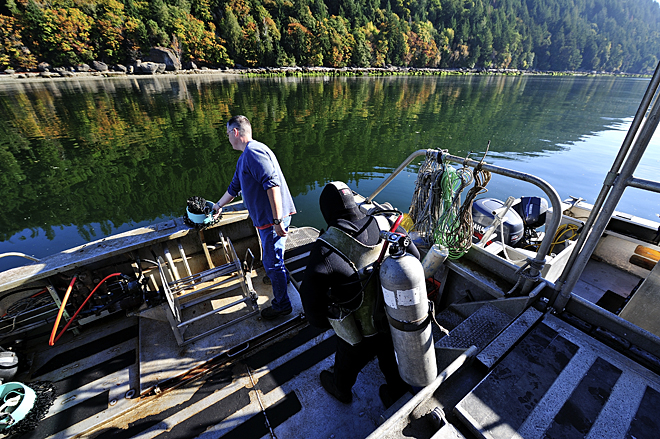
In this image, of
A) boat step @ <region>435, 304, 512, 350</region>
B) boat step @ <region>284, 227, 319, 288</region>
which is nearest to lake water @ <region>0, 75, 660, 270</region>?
boat step @ <region>284, 227, 319, 288</region>

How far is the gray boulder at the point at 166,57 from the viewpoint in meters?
62.5

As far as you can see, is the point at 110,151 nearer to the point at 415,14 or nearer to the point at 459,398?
the point at 459,398

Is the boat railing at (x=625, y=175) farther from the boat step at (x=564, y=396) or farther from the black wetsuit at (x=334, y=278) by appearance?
the black wetsuit at (x=334, y=278)

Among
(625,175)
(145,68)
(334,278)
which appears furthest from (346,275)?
(145,68)

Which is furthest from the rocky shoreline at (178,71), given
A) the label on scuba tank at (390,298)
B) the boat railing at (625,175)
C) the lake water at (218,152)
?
the label on scuba tank at (390,298)

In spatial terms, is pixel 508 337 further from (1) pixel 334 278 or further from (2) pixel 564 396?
(1) pixel 334 278

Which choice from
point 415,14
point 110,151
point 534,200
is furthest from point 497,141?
point 415,14

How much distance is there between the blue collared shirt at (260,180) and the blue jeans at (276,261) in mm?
135

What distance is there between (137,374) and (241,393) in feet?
4.02

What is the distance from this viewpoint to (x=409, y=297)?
160cm

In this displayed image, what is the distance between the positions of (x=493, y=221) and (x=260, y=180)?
3924 millimetres

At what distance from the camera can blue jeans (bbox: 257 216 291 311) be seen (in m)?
3.24

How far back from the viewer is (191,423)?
2539 mm

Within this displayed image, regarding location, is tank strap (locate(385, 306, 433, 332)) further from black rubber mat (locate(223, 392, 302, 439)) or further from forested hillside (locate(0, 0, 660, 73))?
forested hillside (locate(0, 0, 660, 73))
